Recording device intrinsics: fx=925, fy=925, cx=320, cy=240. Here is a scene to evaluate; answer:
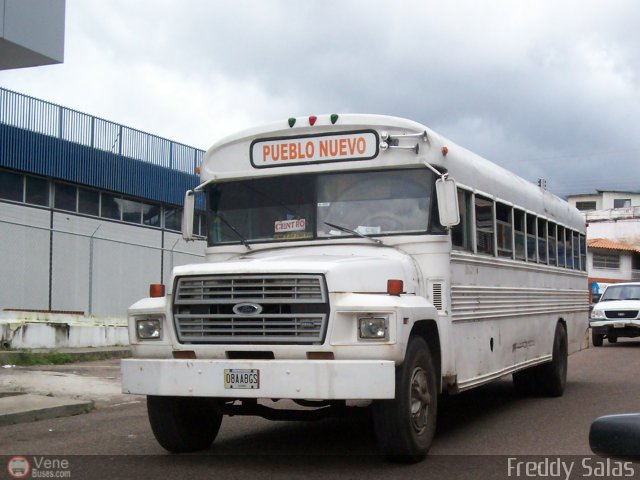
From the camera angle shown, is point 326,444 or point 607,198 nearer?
point 326,444

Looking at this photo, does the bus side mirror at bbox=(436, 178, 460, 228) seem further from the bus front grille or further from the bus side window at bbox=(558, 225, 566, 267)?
the bus side window at bbox=(558, 225, 566, 267)

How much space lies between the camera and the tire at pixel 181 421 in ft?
25.2

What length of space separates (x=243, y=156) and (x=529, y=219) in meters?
4.57

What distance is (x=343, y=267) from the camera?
23.5 ft

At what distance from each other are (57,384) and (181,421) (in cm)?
619

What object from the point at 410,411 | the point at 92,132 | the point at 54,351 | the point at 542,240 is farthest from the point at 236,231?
the point at 92,132

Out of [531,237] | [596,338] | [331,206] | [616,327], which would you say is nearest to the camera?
[331,206]

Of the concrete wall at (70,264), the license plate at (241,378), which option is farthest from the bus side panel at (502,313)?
the concrete wall at (70,264)

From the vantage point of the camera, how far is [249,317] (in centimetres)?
718

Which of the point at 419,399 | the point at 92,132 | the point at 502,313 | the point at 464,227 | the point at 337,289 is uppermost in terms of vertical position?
the point at 92,132

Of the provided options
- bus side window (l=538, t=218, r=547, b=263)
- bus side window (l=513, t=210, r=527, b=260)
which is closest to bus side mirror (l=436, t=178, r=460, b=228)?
bus side window (l=513, t=210, r=527, b=260)

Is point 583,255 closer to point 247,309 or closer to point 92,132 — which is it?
point 247,309

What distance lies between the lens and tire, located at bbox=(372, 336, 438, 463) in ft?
23.1

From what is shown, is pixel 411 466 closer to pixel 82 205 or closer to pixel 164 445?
pixel 164 445
